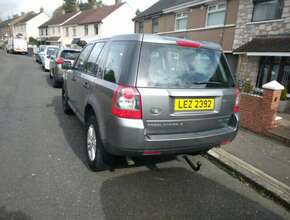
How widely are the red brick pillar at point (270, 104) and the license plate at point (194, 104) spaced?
110 inches

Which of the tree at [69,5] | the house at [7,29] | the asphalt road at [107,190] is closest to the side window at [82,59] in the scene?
the asphalt road at [107,190]

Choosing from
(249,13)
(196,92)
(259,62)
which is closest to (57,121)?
(196,92)

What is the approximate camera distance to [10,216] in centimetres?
240

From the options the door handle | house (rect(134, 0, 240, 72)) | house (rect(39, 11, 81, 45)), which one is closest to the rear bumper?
the door handle

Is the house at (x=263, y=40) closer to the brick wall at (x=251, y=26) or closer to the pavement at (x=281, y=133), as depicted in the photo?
the brick wall at (x=251, y=26)

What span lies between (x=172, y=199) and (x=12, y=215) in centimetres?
179

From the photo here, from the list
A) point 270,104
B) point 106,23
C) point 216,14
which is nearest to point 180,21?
point 216,14

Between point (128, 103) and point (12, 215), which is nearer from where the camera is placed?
point (12, 215)

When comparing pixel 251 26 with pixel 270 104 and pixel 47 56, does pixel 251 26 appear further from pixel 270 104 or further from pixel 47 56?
pixel 47 56

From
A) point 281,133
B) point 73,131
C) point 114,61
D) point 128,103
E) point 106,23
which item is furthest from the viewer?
point 106,23

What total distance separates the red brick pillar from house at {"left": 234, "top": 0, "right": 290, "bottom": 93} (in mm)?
4466

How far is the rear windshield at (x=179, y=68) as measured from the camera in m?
2.66

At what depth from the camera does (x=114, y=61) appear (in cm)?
307

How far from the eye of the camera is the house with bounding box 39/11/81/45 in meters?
43.5
